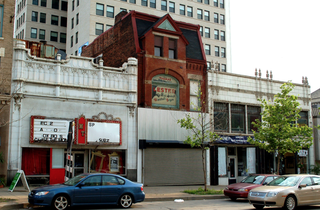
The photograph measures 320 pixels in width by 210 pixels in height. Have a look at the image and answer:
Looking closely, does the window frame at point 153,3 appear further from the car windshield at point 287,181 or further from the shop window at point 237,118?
the car windshield at point 287,181

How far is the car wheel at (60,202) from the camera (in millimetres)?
13797

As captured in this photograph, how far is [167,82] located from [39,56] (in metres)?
9.77

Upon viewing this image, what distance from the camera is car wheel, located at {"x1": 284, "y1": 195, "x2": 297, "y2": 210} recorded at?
48.2ft

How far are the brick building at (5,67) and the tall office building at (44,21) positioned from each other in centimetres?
3863

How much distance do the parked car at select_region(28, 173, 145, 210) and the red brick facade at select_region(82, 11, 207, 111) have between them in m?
11.9

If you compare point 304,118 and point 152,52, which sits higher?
point 152,52

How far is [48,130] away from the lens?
2264cm

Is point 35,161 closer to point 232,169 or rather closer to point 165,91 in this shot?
point 165,91

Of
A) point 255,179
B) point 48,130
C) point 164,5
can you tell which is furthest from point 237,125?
point 164,5

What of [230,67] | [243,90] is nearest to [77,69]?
[243,90]

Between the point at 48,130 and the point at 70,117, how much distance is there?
1.77 meters

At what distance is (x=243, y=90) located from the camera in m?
32.3

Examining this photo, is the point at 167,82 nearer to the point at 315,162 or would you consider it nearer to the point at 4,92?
the point at 4,92

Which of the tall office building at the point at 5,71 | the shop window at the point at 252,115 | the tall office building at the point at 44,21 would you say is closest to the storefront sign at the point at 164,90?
the shop window at the point at 252,115
